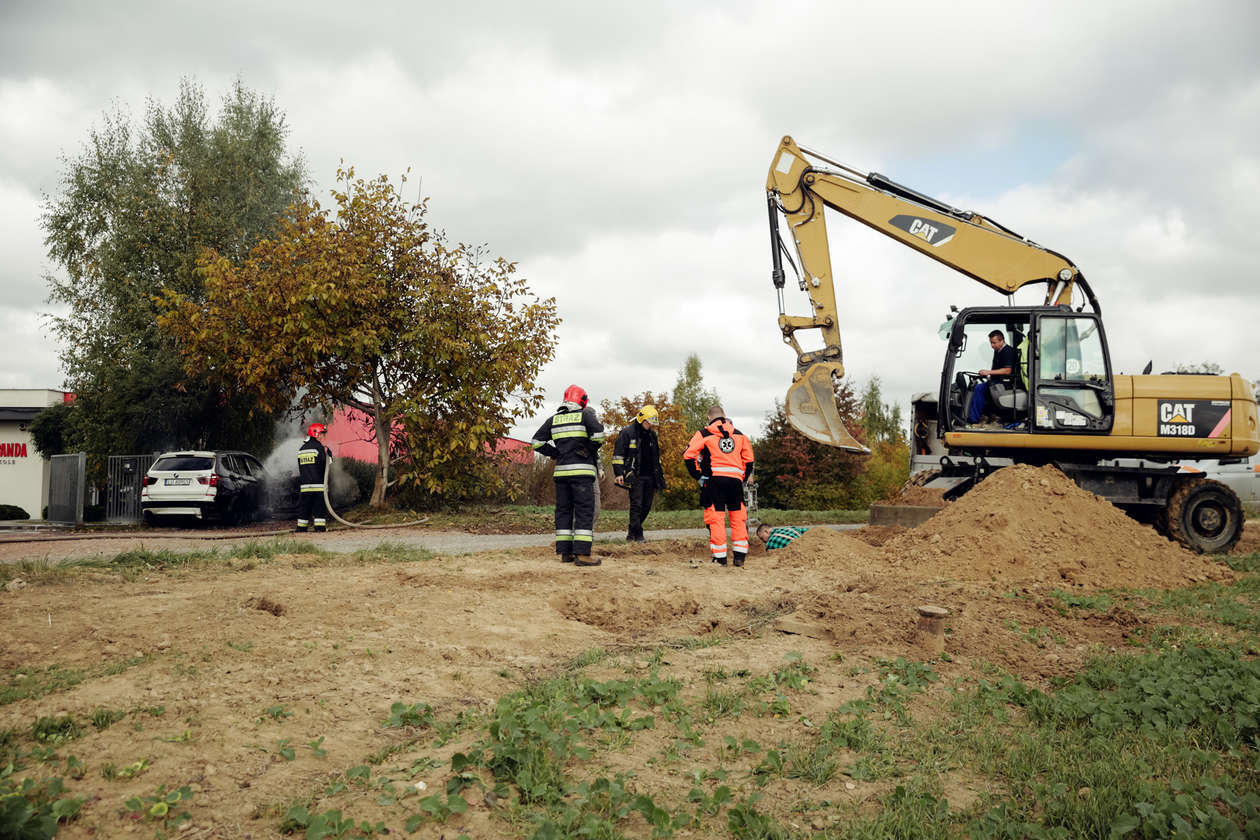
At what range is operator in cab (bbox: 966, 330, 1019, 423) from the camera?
11.9 metres

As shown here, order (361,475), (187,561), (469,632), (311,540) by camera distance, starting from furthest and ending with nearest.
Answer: (361,475) < (311,540) < (187,561) < (469,632)

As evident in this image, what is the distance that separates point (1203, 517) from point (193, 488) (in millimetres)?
17875

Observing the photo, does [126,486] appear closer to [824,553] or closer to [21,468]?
[21,468]

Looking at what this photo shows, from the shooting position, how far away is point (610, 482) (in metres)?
28.2

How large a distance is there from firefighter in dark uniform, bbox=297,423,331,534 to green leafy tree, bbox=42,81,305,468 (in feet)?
22.9

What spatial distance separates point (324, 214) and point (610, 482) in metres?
12.9

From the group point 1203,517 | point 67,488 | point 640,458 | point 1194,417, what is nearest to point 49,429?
point 67,488

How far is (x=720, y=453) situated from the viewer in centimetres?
1024

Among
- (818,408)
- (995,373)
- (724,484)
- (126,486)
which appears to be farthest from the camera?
(126,486)

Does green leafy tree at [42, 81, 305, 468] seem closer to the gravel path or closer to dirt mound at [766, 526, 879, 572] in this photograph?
the gravel path

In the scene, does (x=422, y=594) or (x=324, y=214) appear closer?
(x=422, y=594)

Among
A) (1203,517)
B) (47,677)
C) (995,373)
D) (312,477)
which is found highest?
(995,373)

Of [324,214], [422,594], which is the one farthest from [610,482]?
[422,594]

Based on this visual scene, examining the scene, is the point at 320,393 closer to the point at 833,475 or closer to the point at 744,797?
the point at 833,475
